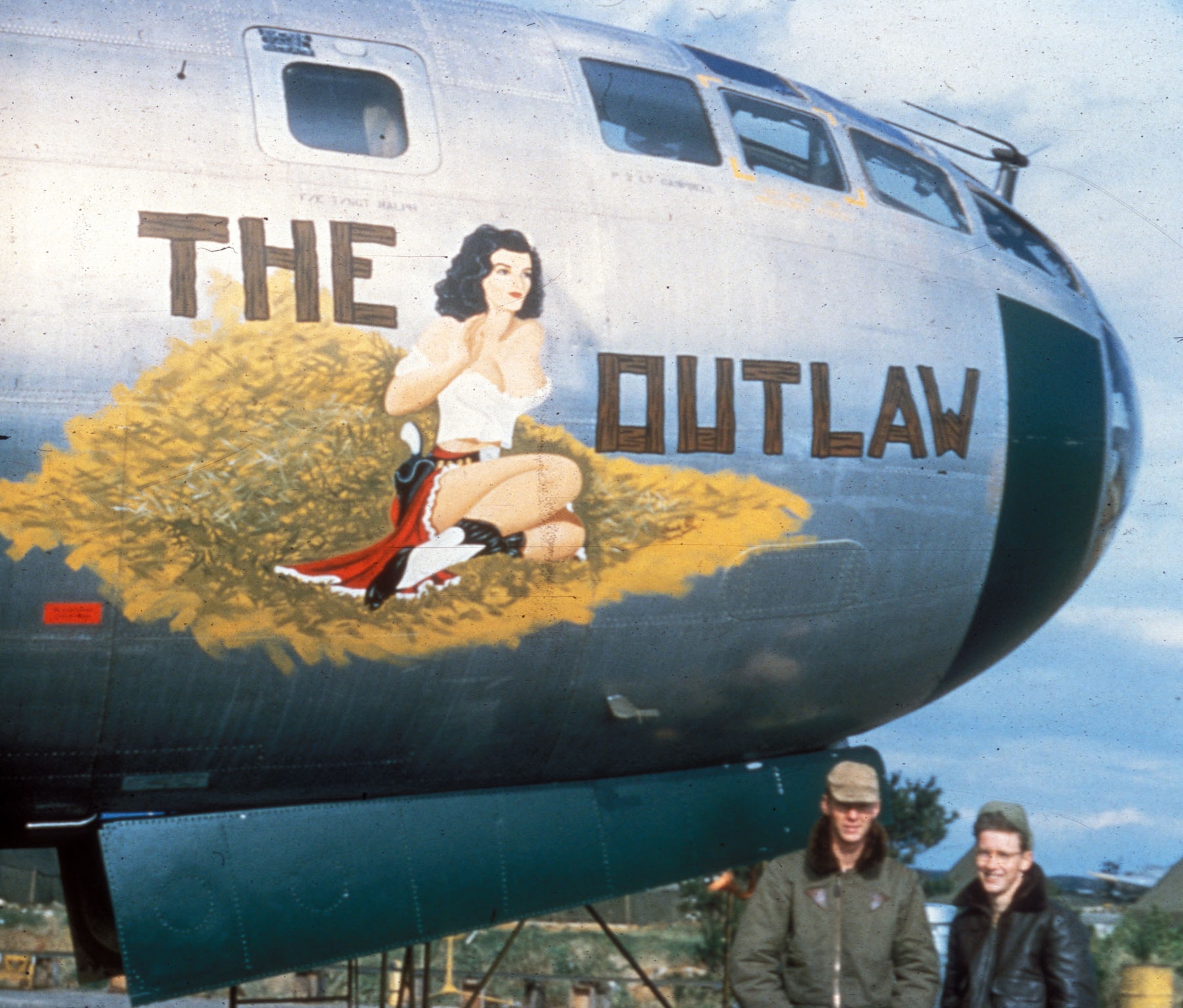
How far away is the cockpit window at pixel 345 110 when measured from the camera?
23.0ft

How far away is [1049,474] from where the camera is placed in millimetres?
8430

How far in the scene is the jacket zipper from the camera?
530 centimetres

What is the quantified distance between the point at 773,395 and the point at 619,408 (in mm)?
876

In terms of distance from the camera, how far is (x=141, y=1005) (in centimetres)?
701

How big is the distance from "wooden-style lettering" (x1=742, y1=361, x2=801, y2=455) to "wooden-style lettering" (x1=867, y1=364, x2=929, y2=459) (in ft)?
1.91

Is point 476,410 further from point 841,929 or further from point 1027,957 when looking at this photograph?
point 1027,957

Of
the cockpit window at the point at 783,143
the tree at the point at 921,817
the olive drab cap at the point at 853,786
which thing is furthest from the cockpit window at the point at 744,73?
the tree at the point at 921,817

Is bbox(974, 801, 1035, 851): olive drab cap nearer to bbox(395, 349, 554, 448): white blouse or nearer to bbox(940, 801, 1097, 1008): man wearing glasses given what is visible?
bbox(940, 801, 1097, 1008): man wearing glasses

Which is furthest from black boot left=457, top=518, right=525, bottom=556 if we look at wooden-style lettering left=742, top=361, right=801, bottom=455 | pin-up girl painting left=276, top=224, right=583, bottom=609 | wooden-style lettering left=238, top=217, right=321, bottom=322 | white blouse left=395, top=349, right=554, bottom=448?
wooden-style lettering left=742, top=361, right=801, bottom=455

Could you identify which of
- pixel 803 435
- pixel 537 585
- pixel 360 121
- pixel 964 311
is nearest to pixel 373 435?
pixel 537 585

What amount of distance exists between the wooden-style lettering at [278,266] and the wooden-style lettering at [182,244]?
0.20 meters

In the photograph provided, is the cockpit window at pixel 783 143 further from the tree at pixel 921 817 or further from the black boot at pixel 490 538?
the tree at pixel 921 817

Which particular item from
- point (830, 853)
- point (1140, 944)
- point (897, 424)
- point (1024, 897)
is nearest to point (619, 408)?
point (897, 424)

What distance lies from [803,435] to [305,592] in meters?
2.71
